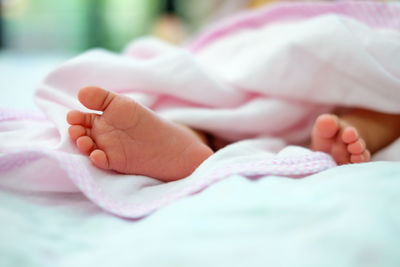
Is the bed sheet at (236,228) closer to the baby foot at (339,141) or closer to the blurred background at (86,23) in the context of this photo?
the baby foot at (339,141)

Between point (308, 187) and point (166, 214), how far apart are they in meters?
0.17

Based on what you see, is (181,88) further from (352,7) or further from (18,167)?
(352,7)

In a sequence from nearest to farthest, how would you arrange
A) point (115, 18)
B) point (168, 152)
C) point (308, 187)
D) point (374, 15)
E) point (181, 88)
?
point (308, 187), point (168, 152), point (181, 88), point (374, 15), point (115, 18)

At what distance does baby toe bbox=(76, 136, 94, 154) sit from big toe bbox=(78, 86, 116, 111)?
44 mm

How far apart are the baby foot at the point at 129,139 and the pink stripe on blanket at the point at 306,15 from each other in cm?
54

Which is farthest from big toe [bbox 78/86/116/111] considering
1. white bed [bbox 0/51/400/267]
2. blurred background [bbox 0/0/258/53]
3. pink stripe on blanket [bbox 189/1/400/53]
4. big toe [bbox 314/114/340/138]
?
blurred background [bbox 0/0/258/53]

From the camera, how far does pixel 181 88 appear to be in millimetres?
720

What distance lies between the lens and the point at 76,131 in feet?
1.71

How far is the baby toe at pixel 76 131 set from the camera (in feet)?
1.71

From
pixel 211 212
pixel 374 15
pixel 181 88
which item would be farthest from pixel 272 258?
pixel 374 15

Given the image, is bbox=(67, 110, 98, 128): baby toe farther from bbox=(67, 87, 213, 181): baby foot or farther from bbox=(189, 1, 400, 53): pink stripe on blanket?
bbox=(189, 1, 400, 53): pink stripe on blanket

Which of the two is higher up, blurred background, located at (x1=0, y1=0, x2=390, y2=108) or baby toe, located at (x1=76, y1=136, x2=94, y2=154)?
baby toe, located at (x1=76, y1=136, x2=94, y2=154)

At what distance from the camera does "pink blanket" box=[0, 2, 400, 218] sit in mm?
535

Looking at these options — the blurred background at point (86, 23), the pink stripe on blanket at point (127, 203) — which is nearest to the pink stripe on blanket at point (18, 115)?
the pink stripe on blanket at point (127, 203)
